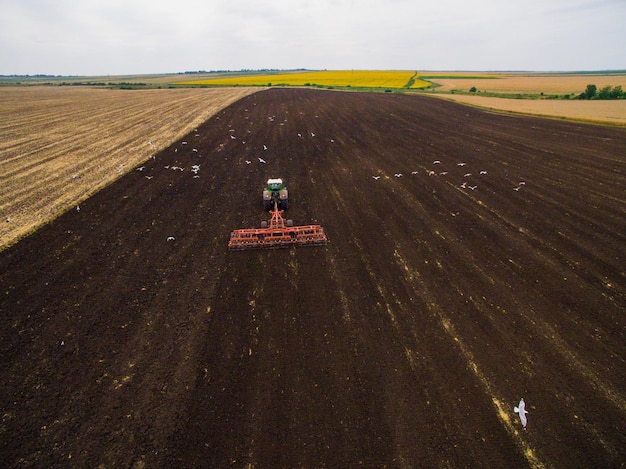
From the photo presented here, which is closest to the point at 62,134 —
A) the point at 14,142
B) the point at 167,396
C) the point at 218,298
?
the point at 14,142

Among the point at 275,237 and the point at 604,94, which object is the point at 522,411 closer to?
the point at 275,237

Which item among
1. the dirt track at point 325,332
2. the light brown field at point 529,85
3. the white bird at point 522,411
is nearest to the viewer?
the dirt track at point 325,332

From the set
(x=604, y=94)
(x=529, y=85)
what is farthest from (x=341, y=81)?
(x=604, y=94)

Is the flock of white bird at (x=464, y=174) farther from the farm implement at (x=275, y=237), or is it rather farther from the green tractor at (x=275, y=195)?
the farm implement at (x=275, y=237)

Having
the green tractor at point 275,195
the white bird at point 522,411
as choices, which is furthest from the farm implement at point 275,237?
the white bird at point 522,411

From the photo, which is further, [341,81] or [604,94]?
[341,81]

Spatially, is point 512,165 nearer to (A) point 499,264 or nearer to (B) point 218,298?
(A) point 499,264

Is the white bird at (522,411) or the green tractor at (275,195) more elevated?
the green tractor at (275,195)

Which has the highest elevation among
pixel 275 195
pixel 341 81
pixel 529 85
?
pixel 341 81
